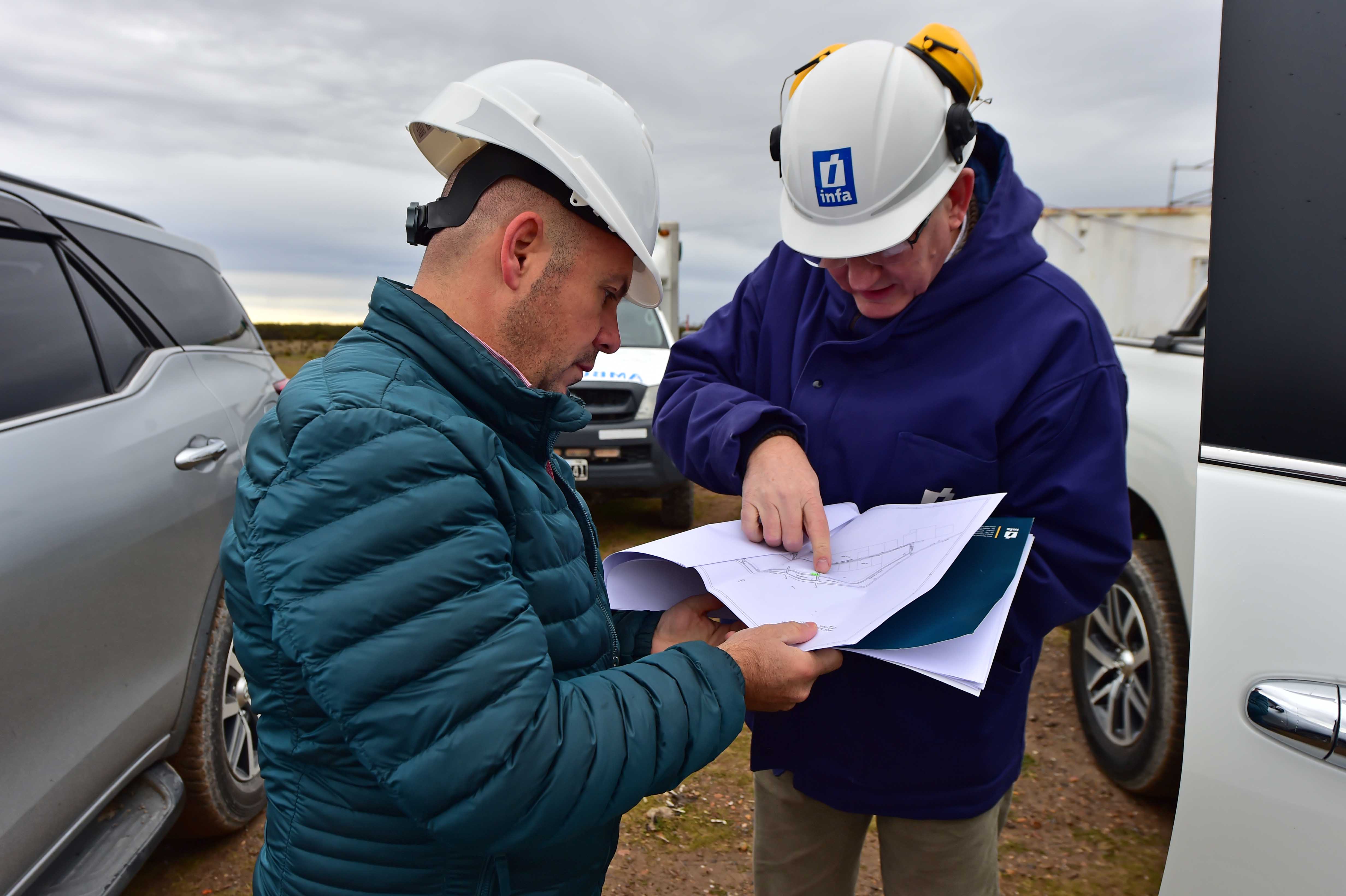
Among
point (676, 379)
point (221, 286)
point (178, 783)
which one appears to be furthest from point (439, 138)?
point (221, 286)

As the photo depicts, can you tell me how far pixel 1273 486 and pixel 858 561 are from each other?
0.78 m

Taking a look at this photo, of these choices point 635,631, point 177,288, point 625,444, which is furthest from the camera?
point 625,444

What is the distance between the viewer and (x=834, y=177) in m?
1.46

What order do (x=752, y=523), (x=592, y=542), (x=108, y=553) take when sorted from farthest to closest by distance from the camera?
1. (x=108, y=553)
2. (x=752, y=523)
3. (x=592, y=542)

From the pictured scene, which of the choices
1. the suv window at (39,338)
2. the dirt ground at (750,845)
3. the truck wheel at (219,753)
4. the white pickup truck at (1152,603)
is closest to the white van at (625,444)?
the dirt ground at (750,845)

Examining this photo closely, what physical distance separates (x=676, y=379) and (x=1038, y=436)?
826 mm

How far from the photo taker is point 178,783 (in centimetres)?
243

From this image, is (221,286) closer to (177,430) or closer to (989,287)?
(177,430)

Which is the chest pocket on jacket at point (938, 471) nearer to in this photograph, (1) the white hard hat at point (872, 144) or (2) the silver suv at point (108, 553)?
(1) the white hard hat at point (872, 144)

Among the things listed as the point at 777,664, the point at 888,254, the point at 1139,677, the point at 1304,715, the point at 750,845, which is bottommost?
the point at 750,845

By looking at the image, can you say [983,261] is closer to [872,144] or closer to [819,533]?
[872,144]

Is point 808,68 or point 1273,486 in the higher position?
point 808,68

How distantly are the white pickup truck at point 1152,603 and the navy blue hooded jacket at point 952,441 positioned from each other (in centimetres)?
140

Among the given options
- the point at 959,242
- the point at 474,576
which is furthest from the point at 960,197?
the point at 474,576
